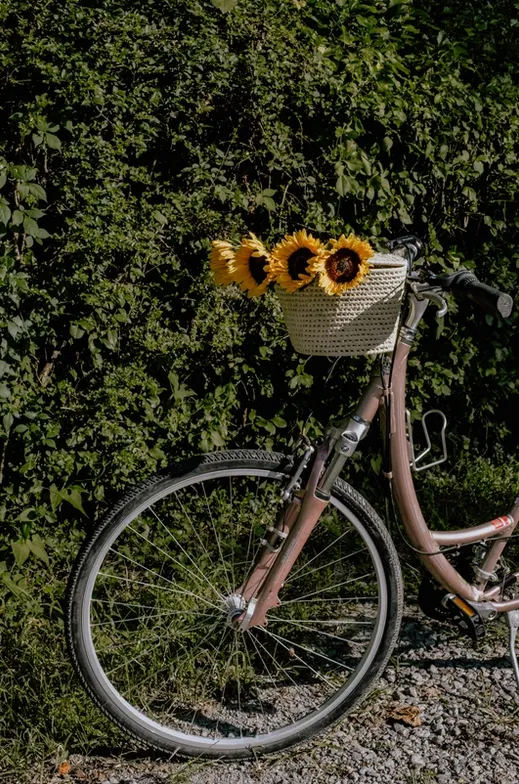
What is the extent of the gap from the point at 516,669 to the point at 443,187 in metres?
2.04

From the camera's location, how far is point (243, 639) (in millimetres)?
3164

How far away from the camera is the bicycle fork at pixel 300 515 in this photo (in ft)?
8.38

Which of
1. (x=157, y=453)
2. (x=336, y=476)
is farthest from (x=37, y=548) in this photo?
(x=336, y=476)

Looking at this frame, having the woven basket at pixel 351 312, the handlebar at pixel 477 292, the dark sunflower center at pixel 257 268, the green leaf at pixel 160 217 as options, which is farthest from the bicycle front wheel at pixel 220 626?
the green leaf at pixel 160 217

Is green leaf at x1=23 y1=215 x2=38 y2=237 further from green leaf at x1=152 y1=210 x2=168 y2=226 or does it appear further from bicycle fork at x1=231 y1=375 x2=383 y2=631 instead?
bicycle fork at x1=231 y1=375 x2=383 y2=631

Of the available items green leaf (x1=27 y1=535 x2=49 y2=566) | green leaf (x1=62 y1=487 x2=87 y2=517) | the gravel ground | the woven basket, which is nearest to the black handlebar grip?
the woven basket

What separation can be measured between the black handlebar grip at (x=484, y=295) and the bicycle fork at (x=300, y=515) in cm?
34

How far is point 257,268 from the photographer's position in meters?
2.43

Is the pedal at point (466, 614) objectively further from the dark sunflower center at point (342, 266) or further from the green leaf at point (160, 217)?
the green leaf at point (160, 217)

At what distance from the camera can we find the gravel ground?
2725 millimetres

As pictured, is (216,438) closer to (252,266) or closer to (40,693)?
(40,693)

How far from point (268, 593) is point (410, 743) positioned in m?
0.73

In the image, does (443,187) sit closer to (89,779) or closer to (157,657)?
(157,657)

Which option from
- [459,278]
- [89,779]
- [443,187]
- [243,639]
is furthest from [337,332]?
[443,187]
